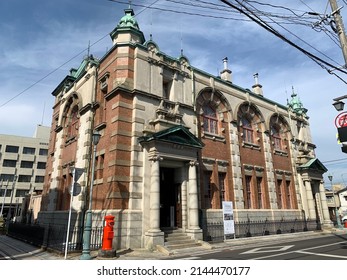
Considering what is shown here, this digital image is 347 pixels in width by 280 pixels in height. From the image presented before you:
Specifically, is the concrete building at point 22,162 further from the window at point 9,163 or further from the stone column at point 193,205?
the stone column at point 193,205

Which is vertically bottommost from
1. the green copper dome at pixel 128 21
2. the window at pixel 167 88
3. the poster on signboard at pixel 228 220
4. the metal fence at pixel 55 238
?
the metal fence at pixel 55 238

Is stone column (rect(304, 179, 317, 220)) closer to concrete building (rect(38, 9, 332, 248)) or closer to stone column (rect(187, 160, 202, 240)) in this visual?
concrete building (rect(38, 9, 332, 248))

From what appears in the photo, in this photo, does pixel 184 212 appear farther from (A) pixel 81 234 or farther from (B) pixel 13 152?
(B) pixel 13 152

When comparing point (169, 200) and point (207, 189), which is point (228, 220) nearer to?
point (207, 189)

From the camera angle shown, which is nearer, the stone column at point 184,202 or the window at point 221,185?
the stone column at point 184,202

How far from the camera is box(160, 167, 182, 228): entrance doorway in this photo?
52.6 ft

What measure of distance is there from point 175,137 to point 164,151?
3.91 feet

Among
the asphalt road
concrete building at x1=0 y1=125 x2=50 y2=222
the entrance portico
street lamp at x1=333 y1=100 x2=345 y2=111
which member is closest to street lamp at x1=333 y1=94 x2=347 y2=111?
street lamp at x1=333 y1=100 x2=345 y2=111

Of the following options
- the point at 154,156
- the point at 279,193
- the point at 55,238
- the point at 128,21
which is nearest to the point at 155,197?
the point at 154,156

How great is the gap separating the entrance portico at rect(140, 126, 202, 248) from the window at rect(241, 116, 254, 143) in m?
8.45

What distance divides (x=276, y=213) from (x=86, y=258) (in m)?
17.3

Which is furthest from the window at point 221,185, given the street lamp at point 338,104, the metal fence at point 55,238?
the street lamp at point 338,104

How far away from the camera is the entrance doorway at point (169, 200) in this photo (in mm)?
16031

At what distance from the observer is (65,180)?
67.4ft
